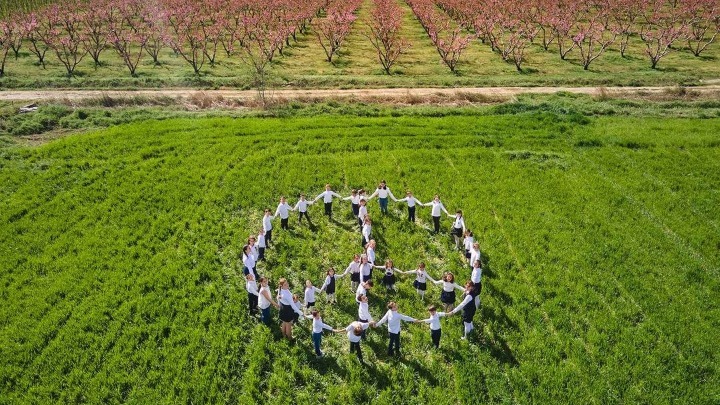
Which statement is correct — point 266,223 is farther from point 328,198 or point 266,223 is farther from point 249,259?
point 328,198

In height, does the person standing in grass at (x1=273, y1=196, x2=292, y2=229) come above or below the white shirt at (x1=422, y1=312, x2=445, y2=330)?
above

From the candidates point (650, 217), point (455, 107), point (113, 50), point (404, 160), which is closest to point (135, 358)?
point (404, 160)

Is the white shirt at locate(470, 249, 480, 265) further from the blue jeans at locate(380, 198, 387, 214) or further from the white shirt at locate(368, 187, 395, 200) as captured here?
the blue jeans at locate(380, 198, 387, 214)

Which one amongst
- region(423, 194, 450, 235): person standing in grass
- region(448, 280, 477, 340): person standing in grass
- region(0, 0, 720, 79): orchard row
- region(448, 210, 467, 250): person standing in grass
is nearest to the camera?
region(448, 280, 477, 340): person standing in grass

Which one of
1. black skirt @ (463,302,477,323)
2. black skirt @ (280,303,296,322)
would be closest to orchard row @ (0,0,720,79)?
black skirt @ (463,302,477,323)

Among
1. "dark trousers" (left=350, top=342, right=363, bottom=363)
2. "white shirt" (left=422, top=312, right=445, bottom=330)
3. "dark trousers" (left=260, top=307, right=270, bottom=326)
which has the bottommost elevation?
"dark trousers" (left=350, top=342, right=363, bottom=363)

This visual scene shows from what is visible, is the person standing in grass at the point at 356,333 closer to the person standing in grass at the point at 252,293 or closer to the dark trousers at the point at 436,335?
the dark trousers at the point at 436,335

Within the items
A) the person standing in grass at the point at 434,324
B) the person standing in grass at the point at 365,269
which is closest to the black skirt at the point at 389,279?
the person standing in grass at the point at 365,269

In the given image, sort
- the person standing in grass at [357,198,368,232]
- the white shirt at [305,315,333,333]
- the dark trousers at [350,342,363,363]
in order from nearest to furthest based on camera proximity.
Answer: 1. the white shirt at [305,315,333,333]
2. the dark trousers at [350,342,363,363]
3. the person standing in grass at [357,198,368,232]
